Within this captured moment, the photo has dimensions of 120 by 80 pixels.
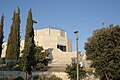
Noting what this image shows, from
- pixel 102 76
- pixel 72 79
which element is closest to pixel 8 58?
pixel 72 79

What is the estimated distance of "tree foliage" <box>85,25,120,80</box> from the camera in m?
34.0

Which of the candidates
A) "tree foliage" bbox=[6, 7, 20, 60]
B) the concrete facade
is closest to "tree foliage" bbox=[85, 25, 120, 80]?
"tree foliage" bbox=[6, 7, 20, 60]

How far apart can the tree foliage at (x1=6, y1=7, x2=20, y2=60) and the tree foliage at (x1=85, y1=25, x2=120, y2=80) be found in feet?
62.1

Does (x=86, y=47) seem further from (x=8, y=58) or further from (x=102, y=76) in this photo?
(x=8, y=58)

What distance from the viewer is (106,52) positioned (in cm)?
3419

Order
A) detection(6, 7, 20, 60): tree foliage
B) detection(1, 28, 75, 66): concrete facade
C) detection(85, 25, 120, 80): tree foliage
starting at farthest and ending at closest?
detection(1, 28, 75, 66): concrete facade < detection(6, 7, 20, 60): tree foliage < detection(85, 25, 120, 80): tree foliage

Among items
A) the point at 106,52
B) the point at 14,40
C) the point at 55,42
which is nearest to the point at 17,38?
the point at 14,40

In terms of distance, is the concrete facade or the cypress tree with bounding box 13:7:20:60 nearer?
the cypress tree with bounding box 13:7:20:60

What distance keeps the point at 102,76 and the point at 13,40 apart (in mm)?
23544

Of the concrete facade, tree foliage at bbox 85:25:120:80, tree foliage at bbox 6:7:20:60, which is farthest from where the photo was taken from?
the concrete facade

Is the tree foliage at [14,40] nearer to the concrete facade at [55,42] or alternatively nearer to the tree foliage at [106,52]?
the concrete facade at [55,42]

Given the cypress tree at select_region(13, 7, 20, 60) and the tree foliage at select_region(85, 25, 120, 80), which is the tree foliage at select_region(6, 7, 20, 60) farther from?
the tree foliage at select_region(85, 25, 120, 80)

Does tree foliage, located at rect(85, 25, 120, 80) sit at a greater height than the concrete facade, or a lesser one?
lesser

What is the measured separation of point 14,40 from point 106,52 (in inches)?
944
